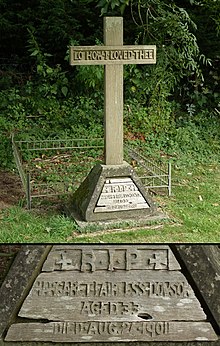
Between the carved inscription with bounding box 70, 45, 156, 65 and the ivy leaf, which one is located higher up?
the carved inscription with bounding box 70, 45, 156, 65

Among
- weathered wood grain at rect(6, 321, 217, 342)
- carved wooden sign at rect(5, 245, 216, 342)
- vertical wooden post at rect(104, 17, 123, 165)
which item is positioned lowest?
weathered wood grain at rect(6, 321, 217, 342)

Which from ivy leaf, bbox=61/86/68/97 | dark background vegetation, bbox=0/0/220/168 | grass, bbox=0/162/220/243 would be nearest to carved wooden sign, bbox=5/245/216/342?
grass, bbox=0/162/220/243

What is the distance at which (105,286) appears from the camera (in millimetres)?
2689

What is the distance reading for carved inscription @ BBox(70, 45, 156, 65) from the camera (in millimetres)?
3688

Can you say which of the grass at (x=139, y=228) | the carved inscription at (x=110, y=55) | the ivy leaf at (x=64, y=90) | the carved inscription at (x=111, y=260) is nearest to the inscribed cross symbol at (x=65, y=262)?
the carved inscription at (x=111, y=260)

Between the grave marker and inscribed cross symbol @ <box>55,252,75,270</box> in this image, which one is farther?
the grave marker

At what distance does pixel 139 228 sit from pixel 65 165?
4.92ft

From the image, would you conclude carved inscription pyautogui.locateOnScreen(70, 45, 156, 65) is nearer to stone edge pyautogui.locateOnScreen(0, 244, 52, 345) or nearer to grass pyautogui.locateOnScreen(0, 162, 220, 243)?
grass pyautogui.locateOnScreen(0, 162, 220, 243)

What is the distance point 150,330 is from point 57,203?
6.05 feet

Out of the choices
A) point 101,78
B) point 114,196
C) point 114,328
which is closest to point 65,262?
point 114,328

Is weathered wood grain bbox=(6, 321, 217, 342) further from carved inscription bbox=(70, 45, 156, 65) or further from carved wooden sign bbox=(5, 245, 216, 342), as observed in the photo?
carved inscription bbox=(70, 45, 156, 65)

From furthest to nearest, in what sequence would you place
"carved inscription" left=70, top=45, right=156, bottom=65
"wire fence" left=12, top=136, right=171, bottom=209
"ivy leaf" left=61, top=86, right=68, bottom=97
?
"ivy leaf" left=61, top=86, right=68, bottom=97 < "wire fence" left=12, top=136, right=171, bottom=209 < "carved inscription" left=70, top=45, right=156, bottom=65

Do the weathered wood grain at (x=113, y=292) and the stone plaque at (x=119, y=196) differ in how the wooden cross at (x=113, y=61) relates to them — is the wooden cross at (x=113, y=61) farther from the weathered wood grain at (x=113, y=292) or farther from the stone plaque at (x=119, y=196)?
the weathered wood grain at (x=113, y=292)

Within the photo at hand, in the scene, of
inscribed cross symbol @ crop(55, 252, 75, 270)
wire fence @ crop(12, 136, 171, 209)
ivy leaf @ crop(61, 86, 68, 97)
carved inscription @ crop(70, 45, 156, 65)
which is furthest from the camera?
ivy leaf @ crop(61, 86, 68, 97)
